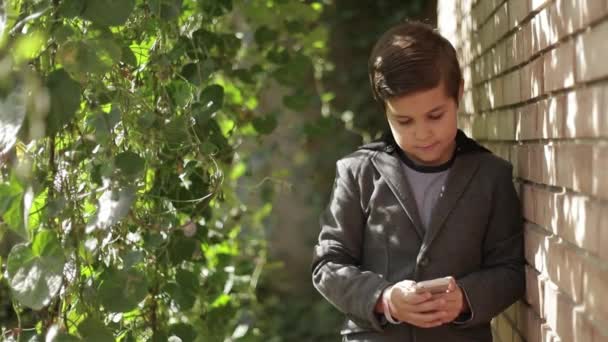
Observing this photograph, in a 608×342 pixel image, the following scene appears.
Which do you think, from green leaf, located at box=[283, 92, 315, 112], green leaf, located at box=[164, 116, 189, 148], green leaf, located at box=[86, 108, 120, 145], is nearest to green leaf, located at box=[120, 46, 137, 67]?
green leaf, located at box=[86, 108, 120, 145]

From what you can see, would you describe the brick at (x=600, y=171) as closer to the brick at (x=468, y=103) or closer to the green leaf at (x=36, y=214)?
the green leaf at (x=36, y=214)

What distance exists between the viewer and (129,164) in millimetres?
1928

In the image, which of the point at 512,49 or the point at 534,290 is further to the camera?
the point at 512,49

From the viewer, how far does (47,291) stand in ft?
5.33

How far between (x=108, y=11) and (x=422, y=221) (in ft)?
2.66

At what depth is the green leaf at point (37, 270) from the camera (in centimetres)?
162

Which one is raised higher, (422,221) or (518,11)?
(518,11)

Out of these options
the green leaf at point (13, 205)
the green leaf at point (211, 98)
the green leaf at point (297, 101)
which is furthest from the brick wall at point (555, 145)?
the green leaf at point (297, 101)

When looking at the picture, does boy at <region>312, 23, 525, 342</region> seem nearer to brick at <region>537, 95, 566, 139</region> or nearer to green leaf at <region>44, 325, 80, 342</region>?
brick at <region>537, 95, 566, 139</region>

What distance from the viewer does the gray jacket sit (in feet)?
6.79

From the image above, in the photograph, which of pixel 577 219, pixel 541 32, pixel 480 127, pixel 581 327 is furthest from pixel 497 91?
pixel 581 327

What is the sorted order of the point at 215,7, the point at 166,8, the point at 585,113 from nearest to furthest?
the point at 585,113 < the point at 166,8 < the point at 215,7

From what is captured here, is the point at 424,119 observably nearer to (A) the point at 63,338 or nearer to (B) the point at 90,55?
(B) the point at 90,55

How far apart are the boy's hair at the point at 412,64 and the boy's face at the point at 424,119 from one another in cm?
2
